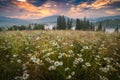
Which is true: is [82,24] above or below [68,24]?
below

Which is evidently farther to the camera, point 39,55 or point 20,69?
point 39,55

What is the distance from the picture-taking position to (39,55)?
4.45 metres

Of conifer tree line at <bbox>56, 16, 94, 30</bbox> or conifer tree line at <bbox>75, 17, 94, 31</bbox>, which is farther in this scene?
conifer tree line at <bbox>75, 17, 94, 31</bbox>

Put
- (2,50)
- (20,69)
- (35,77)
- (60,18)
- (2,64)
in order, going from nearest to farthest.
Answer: (35,77), (20,69), (2,64), (2,50), (60,18)

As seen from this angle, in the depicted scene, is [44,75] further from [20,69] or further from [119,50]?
[119,50]

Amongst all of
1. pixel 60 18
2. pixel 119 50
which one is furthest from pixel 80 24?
pixel 119 50

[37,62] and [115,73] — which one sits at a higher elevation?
[37,62]

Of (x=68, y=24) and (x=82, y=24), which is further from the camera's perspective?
(x=68, y=24)

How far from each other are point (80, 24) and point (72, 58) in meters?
61.0

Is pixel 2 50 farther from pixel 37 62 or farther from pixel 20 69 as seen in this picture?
pixel 37 62

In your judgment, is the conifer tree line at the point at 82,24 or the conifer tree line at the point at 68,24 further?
the conifer tree line at the point at 82,24

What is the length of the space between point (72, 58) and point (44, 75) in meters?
1.06

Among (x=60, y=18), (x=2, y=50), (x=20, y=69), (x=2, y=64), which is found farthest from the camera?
(x=60, y=18)

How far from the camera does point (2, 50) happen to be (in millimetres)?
5527
